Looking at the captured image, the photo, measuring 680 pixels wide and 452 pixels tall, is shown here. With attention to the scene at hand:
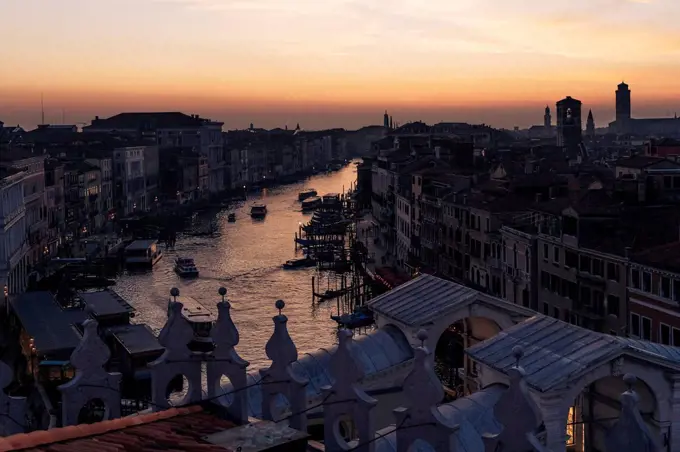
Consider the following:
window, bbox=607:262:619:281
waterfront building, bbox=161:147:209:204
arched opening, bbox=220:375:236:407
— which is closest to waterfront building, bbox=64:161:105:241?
waterfront building, bbox=161:147:209:204

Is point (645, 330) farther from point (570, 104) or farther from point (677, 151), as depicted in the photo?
point (570, 104)

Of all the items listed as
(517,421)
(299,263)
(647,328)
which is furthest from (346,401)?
(299,263)

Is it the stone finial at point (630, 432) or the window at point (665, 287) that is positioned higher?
the stone finial at point (630, 432)

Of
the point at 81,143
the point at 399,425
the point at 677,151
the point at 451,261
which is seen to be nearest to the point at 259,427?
the point at 399,425

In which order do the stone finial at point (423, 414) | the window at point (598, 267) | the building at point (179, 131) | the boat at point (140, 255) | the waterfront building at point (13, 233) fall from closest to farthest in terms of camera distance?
the stone finial at point (423, 414)
the window at point (598, 267)
the waterfront building at point (13, 233)
the boat at point (140, 255)
the building at point (179, 131)

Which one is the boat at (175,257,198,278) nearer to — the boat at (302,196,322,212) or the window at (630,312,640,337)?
the window at (630,312,640,337)

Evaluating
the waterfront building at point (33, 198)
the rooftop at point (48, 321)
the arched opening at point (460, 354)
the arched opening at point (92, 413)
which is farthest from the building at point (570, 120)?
the arched opening at point (92, 413)

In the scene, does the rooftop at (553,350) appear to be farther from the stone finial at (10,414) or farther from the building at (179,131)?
the building at (179,131)
